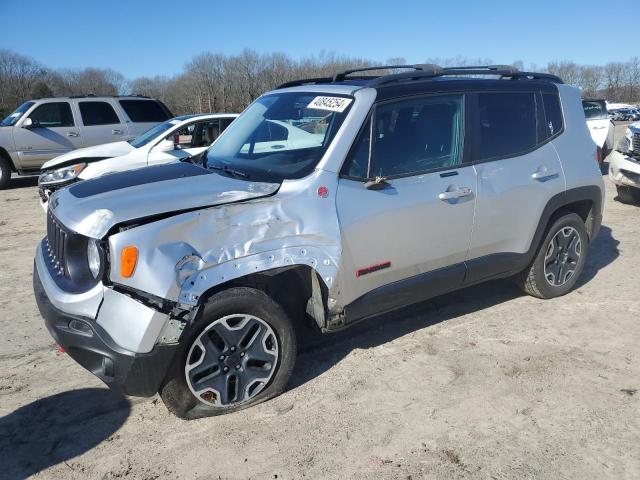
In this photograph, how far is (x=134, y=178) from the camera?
356cm

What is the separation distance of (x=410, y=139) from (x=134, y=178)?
189 cm

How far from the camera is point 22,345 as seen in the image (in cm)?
427

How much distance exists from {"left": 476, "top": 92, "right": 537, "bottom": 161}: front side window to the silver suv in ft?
0.05

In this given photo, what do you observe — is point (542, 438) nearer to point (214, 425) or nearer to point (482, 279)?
point (482, 279)

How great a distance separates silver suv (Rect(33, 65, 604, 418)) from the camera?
2.91 metres

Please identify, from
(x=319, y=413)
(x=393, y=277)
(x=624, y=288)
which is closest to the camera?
(x=319, y=413)

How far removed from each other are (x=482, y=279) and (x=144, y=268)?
2677 millimetres

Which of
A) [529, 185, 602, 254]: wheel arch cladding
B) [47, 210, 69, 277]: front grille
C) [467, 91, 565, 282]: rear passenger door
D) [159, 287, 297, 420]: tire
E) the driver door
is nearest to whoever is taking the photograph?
[159, 287, 297, 420]: tire

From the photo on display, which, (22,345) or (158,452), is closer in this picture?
(158,452)

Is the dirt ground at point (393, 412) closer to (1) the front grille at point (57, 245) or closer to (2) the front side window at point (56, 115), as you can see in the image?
(1) the front grille at point (57, 245)

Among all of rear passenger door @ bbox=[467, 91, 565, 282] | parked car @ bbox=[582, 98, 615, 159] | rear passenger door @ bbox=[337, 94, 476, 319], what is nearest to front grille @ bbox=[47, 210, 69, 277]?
rear passenger door @ bbox=[337, 94, 476, 319]

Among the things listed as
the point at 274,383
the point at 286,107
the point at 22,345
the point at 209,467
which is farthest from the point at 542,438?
the point at 22,345

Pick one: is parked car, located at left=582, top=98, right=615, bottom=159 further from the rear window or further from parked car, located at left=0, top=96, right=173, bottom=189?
parked car, located at left=0, top=96, right=173, bottom=189

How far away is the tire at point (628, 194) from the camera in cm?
912
